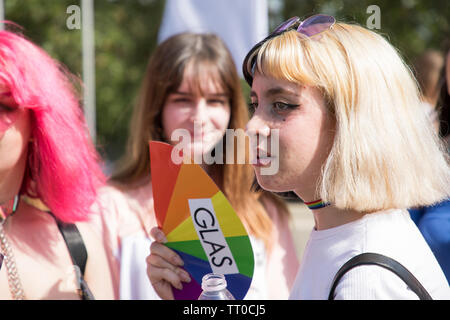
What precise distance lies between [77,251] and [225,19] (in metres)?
2.36

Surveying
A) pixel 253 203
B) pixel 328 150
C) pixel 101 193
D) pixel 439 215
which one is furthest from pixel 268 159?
pixel 101 193

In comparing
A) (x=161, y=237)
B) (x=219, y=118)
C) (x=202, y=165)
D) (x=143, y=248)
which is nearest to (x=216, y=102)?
(x=219, y=118)

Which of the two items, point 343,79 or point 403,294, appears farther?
point 343,79

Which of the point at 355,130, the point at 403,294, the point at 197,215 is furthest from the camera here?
the point at 197,215

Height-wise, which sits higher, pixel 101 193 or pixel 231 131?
pixel 231 131

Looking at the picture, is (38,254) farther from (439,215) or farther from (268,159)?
(439,215)

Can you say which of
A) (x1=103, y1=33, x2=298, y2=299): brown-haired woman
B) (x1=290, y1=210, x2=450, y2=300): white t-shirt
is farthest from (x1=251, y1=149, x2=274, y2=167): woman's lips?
(x1=103, y1=33, x2=298, y2=299): brown-haired woman

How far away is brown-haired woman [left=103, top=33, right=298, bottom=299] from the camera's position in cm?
204

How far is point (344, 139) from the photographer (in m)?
1.15

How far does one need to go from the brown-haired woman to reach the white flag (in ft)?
3.72

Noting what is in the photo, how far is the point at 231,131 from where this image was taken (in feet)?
7.29

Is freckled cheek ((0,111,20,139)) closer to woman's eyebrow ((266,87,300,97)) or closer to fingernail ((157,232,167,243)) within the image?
fingernail ((157,232,167,243))

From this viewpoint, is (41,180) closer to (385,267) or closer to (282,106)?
(282,106)
